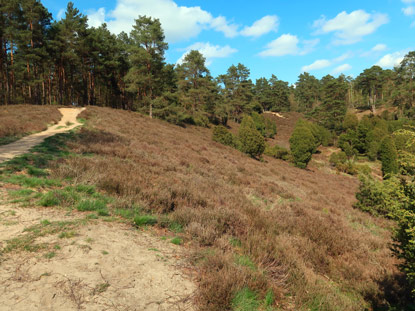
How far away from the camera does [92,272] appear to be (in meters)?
3.19

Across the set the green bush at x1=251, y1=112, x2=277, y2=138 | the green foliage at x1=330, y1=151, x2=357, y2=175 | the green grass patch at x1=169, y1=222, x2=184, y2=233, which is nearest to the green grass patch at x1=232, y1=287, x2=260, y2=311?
the green grass patch at x1=169, y1=222, x2=184, y2=233

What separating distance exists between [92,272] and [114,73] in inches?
1801

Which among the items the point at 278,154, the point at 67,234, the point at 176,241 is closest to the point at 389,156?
the point at 278,154

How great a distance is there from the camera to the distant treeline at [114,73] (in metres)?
30.1

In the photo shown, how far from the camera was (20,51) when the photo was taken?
31.0 metres

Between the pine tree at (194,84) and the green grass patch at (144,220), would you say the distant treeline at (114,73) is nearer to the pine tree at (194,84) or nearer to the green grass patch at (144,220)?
the pine tree at (194,84)

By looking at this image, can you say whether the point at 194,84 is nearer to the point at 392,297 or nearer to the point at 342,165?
the point at 342,165

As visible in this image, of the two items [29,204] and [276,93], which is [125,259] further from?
[276,93]

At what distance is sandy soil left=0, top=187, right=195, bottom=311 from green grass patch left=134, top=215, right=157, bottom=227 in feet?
1.64

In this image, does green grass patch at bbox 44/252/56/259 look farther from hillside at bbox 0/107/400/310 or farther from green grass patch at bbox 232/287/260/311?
green grass patch at bbox 232/287/260/311

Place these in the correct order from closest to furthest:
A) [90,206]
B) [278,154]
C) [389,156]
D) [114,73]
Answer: [90,206]
[389,156]
[278,154]
[114,73]

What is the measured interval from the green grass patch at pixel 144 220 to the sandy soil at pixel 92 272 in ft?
1.64

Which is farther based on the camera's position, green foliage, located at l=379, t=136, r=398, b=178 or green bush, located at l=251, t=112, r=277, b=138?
green bush, located at l=251, t=112, r=277, b=138

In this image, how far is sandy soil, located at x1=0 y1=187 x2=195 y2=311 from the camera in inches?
106
